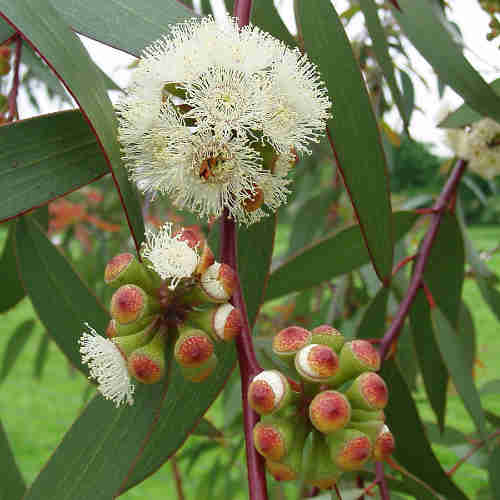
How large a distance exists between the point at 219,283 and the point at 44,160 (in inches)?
8.4

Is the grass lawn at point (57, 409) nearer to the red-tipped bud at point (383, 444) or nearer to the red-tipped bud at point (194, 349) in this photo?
the red-tipped bud at point (383, 444)

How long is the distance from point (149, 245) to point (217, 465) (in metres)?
1.34

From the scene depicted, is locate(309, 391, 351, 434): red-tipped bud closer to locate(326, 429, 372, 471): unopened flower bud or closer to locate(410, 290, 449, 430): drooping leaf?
locate(326, 429, 372, 471): unopened flower bud

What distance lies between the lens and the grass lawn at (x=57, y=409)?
264cm

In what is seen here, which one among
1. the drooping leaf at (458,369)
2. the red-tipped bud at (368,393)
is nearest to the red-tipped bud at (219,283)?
the red-tipped bud at (368,393)

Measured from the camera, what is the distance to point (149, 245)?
487 mm

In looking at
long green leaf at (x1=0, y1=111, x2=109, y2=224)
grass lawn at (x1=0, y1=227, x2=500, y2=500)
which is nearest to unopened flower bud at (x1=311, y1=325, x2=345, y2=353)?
long green leaf at (x1=0, y1=111, x2=109, y2=224)

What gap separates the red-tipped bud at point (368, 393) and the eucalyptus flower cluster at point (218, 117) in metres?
0.16

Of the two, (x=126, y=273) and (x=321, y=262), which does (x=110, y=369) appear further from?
(x=321, y=262)

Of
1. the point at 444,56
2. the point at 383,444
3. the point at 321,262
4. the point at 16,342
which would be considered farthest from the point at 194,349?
the point at 16,342

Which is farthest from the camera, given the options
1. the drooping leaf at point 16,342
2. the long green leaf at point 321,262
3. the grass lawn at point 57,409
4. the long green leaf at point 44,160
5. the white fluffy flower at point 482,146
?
the grass lawn at point 57,409

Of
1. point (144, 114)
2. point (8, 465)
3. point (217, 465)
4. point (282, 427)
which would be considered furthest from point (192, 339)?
point (217, 465)

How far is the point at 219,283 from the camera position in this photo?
0.44m

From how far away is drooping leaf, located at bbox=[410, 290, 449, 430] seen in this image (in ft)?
3.44
